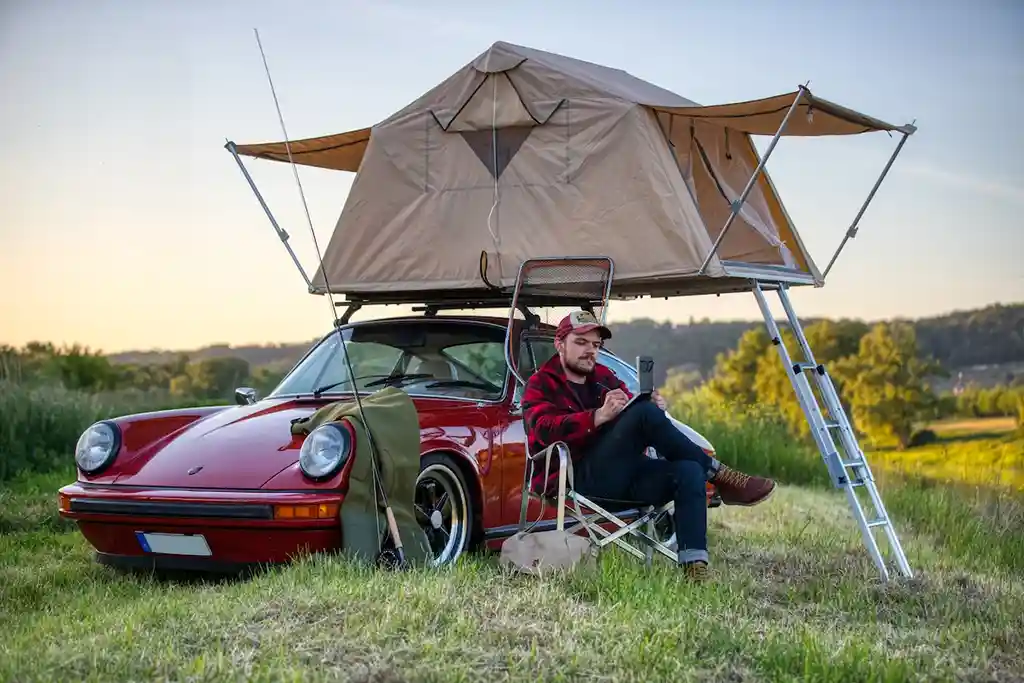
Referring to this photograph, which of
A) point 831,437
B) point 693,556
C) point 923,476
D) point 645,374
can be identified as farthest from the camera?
point 923,476

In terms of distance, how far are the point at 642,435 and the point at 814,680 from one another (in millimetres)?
2413

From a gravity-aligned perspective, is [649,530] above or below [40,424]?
below

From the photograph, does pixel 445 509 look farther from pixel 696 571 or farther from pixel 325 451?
pixel 696 571

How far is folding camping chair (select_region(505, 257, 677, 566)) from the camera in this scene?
7.06 metres

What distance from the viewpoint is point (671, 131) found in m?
8.77

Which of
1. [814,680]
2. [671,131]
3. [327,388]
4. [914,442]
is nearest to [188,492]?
[327,388]

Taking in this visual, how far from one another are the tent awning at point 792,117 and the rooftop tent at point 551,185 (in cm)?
2

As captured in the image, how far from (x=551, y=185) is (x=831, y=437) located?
256 centimetres

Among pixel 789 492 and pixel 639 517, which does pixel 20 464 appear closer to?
pixel 639 517

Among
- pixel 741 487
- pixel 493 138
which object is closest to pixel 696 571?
pixel 741 487

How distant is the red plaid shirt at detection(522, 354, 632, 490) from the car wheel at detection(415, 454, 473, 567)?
48 centimetres

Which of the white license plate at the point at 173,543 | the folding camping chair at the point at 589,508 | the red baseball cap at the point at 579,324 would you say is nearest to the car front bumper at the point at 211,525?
the white license plate at the point at 173,543

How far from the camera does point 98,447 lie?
750cm

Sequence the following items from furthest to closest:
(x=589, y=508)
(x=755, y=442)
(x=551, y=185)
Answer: (x=755, y=442)
(x=551, y=185)
(x=589, y=508)
